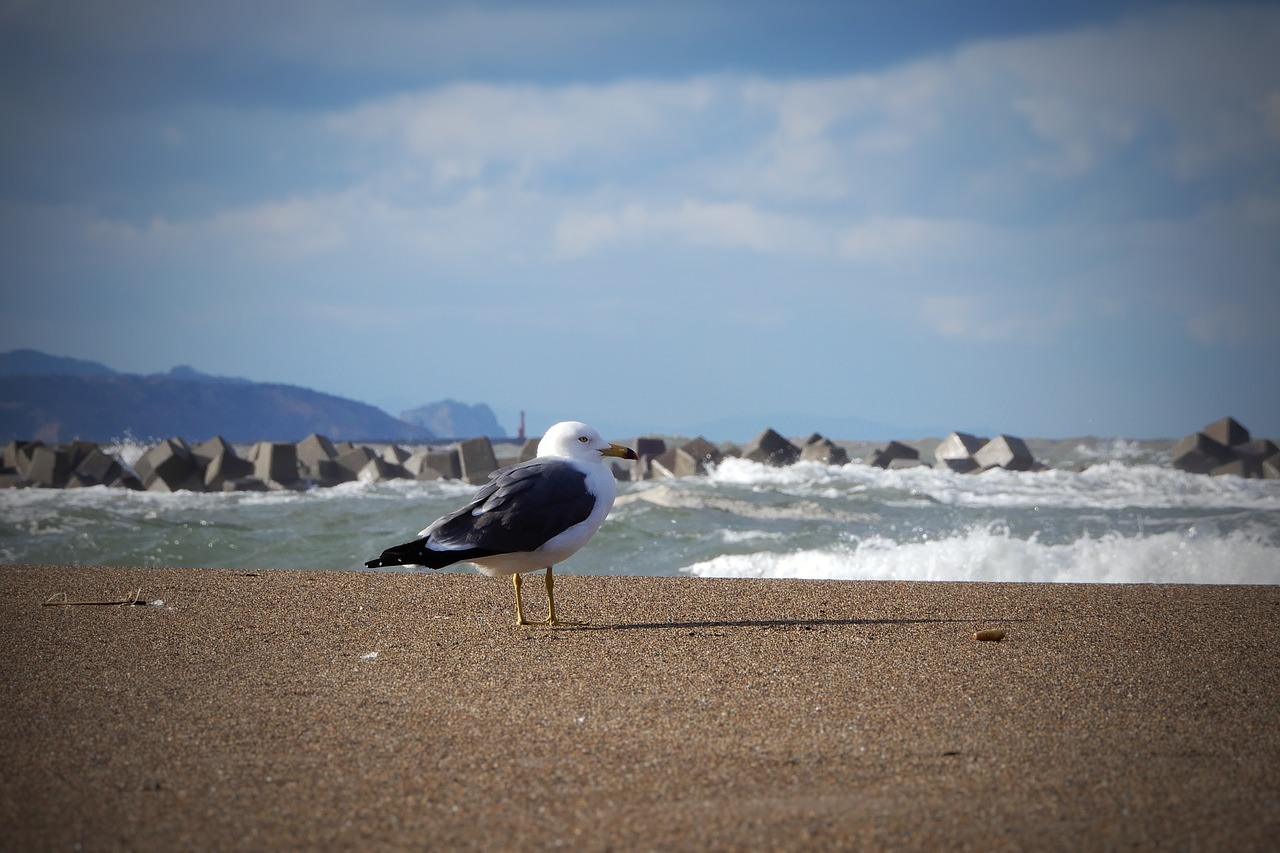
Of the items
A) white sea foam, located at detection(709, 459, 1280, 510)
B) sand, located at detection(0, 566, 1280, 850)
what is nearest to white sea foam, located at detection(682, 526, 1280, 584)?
sand, located at detection(0, 566, 1280, 850)

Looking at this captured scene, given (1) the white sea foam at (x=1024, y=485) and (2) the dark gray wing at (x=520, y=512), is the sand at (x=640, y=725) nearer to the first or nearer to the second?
(2) the dark gray wing at (x=520, y=512)

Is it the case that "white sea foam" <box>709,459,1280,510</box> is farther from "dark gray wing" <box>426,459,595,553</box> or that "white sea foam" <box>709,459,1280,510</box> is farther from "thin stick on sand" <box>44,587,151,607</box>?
"thin stick on sand" <box>44,587,151,607</box>

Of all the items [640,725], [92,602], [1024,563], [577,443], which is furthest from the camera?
[1024,563]

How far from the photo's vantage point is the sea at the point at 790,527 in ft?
26.6

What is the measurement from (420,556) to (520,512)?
0.45 metres

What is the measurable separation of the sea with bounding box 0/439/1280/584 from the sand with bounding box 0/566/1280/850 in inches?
110

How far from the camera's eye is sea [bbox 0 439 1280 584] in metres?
8.12

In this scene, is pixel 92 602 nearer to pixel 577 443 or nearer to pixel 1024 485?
pixel 577 443

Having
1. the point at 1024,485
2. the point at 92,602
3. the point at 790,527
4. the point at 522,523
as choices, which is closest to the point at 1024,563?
the point at 790,527

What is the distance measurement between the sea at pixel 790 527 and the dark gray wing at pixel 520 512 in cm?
287

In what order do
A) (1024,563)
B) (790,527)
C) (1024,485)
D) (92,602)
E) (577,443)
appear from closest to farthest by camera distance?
(577,443)
(92,602)
(1024,563)
(790,527)
(1024,485)

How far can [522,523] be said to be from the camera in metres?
4.54

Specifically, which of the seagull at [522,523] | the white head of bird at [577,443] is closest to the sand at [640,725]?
the seagull at [522,523]

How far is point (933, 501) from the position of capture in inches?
490
